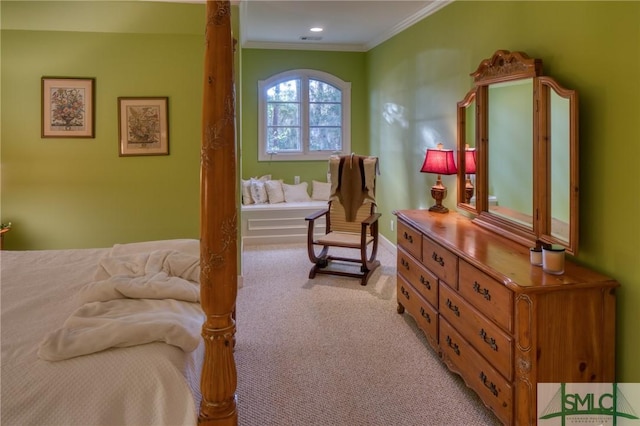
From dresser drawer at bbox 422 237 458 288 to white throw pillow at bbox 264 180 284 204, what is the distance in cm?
330

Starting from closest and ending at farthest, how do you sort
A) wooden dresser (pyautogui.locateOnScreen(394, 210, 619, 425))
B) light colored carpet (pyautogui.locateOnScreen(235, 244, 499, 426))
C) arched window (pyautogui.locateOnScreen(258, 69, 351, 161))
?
wooden dresser (pyautogui.locateOnScreen(394, 210, 619, 425))
light colored carpet (pyautogui.locateOnScreen(235, 244, 499, 426))
arched window (pyautogui.locateOnScreen(258, 69, 351, 161))

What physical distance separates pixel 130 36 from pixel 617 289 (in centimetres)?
393

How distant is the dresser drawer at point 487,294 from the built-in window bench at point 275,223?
356 centimetres

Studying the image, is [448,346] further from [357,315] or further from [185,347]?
[185,347]

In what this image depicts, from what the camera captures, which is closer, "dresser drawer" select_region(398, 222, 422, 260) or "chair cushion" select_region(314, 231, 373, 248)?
"dresser drawer" select_region(398, 222, 422, 260)

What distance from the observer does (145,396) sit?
1.35m

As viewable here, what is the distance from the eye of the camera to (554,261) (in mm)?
1951

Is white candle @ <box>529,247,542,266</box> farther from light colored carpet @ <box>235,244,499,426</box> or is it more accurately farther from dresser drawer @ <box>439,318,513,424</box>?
light colored carpet @ <box>235,244,499,426</box>

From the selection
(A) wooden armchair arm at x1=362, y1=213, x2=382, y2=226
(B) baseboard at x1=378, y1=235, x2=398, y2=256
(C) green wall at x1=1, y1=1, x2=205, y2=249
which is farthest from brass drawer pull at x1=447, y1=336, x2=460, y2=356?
(B) baseboard at x1=378, y1=235, x2=398, y2=256

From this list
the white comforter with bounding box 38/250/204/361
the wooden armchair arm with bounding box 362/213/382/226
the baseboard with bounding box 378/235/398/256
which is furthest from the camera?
the baseboard with bounding box 378/235/398/256

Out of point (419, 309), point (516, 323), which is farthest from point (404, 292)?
point (516, 323)

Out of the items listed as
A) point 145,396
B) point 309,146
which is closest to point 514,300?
point 145,396

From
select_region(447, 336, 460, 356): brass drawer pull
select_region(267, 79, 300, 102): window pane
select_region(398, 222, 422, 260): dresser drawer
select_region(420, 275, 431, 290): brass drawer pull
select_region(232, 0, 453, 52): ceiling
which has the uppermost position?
select_region(232, 0, 453, 52): ceiling

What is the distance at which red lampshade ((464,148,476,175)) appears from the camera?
125 inches
